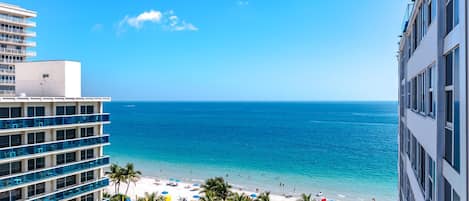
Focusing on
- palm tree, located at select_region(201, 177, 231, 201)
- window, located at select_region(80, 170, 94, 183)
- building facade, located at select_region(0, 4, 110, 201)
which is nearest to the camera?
building facade, located at select_region(0, 4, 110, 201)

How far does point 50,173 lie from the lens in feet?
103

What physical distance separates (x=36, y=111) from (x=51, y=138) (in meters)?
3.00

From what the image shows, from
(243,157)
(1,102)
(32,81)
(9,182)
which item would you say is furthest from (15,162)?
(243,157)

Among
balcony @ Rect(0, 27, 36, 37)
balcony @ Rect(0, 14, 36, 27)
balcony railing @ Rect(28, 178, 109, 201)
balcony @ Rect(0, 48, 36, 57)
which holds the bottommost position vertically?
balcony railing @ Rect(28, 178, 109, 201)

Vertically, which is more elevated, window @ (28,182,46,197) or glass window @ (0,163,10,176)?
glass window @ (0,163,10,176)

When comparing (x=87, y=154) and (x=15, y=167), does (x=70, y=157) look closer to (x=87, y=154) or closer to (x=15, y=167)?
(x=87, y=154)

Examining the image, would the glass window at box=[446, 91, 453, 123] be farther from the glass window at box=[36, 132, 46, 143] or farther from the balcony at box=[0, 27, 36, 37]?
the balcony at box=[0, 27, 36, 37]

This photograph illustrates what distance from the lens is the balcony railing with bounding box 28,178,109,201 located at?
31.2 metres

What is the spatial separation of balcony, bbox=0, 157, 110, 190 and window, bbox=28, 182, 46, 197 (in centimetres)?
95

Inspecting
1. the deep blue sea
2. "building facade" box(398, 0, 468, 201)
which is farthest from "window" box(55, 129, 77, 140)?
the deep blue sea

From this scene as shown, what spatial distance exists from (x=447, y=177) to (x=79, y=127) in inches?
1340

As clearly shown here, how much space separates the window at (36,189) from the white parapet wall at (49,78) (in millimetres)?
9351

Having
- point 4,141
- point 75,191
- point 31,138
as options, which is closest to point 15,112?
point 4,141

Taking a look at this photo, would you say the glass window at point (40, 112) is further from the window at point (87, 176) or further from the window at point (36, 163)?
the window at point (87, 176)
